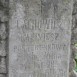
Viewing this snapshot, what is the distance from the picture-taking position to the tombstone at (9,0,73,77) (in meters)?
3.16

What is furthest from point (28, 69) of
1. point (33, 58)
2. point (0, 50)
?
point (0, 50)

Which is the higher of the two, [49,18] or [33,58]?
[49,18]

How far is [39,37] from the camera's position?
325 centimetres

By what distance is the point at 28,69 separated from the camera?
3336 mm

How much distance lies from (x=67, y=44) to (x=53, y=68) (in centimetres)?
35

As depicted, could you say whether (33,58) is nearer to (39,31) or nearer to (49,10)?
(39,31)

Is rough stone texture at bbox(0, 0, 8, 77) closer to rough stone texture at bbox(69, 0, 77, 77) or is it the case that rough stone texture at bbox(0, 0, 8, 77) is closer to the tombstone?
the tombstone

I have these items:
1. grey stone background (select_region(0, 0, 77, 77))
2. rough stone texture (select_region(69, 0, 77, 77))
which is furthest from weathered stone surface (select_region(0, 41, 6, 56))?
rough stone texture (select_region(69, 0, 77, 77))

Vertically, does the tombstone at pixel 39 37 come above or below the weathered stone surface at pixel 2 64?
above

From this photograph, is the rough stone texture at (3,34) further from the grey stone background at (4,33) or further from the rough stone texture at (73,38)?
the rough stone texture at (73,38)

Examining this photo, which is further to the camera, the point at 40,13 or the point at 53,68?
the point at 53,68

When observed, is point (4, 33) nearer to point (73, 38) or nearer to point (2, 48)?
point (2, 48)

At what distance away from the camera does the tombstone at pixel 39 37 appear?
3.16 metres

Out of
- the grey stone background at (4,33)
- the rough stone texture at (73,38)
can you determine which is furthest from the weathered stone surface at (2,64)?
the rough stone texture at (73,38)
